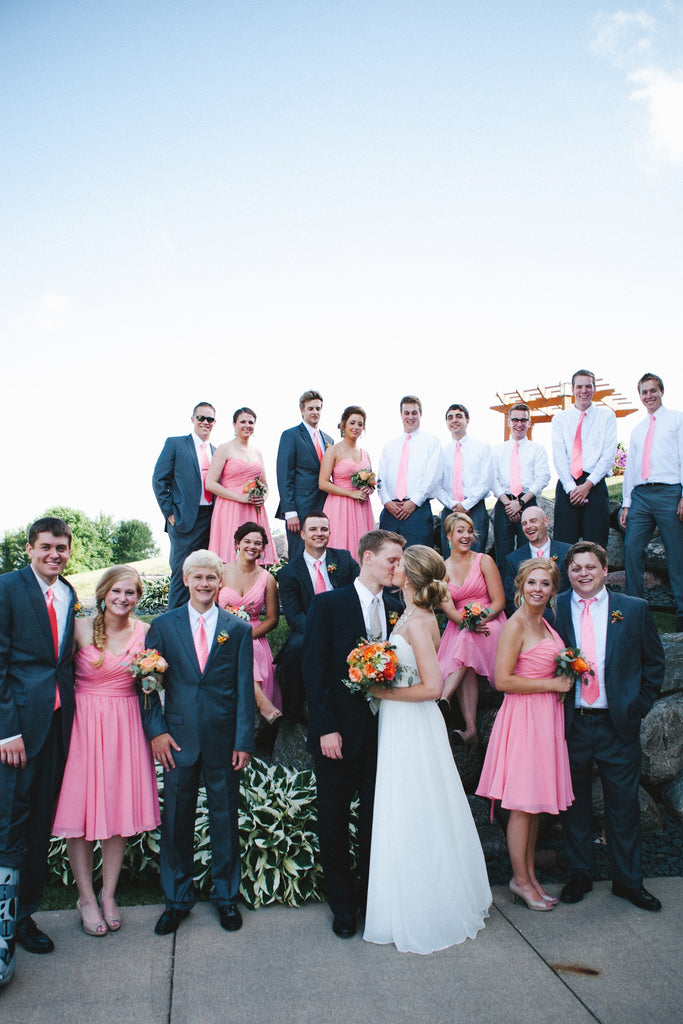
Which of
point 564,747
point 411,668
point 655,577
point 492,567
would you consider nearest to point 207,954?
point 411,668

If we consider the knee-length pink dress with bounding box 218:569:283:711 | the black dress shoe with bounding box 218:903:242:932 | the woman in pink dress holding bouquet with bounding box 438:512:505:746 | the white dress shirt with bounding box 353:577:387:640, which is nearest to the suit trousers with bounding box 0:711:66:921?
the black dress shoe with bounding box 218:903:242:932

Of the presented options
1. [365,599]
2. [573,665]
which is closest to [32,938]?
[365,599]

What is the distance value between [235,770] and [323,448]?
455 cm

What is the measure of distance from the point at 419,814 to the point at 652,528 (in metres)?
5.16

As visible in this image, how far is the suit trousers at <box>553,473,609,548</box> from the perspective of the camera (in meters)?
8.47

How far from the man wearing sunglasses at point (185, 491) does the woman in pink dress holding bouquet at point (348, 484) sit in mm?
1431

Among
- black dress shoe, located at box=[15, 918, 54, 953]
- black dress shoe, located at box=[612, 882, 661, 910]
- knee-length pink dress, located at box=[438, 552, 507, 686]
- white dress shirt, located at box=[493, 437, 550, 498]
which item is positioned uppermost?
white dress shirt, located at box=[493, 437, 550, 498]

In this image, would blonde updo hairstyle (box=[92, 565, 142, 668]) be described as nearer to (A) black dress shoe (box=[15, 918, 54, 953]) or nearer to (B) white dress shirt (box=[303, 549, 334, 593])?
(A) black dress shoe (box=[15, 918, 54, 953])

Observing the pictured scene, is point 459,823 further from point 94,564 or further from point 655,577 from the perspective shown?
point 94,564

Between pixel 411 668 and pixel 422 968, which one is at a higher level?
pixel 411 668

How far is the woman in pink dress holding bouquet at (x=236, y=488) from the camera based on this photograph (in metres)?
8.12

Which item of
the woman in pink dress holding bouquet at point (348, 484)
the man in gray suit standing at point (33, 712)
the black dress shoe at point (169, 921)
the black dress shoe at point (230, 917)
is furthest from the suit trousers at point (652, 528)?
the man in gray suit standing at point (33, 712)

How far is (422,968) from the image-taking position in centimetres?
416

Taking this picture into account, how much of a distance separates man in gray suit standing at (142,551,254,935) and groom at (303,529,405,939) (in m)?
0.49
